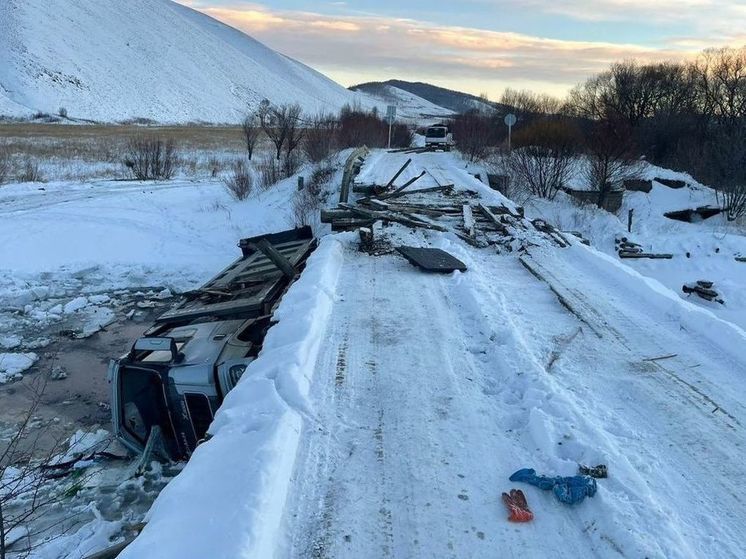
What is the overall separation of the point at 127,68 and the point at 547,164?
94283mm

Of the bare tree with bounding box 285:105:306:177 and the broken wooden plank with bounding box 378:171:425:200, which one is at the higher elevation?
the bare tree with bounding box 285:105:306:177

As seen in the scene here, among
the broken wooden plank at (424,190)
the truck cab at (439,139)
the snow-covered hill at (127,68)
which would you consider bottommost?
the broken wooden plank at (424,190)

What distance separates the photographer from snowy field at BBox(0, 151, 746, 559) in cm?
337

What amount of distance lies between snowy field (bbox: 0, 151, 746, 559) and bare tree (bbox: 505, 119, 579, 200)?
45.5ft

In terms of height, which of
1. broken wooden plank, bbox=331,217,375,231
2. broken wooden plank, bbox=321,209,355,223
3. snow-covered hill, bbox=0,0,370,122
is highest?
snow-covered hill, bbox=0,0,370,122

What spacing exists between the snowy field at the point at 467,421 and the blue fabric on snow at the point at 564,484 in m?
0.05

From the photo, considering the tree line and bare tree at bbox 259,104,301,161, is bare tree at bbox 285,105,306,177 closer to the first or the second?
bare tree at bbox 259,104,301,161

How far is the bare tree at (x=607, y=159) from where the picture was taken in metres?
23.7

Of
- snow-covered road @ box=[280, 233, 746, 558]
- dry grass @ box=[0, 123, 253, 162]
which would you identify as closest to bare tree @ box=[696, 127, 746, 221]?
snow-covered road @ box=[280, 233, 746, 558]

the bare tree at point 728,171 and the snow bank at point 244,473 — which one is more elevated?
the bare tree at point 728,171

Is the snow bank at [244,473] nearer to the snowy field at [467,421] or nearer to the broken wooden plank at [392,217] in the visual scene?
the snowy field at [467,421]

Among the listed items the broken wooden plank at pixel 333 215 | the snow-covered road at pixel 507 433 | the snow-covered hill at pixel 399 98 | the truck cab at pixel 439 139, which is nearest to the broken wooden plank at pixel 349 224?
the broken wooden plank at pixel 333 215

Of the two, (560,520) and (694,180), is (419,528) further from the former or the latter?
(694,180)

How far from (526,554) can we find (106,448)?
6064 mm
